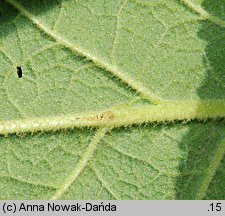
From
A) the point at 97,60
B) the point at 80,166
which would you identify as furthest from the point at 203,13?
the point at 80,166

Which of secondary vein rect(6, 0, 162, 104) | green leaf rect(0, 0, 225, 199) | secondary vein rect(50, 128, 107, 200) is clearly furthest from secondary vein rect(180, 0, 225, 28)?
secondary vein rect(50, 128, 107, 200)

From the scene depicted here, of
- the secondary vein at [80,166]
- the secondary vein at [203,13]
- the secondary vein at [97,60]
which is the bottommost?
the secondary vein at [80,166]

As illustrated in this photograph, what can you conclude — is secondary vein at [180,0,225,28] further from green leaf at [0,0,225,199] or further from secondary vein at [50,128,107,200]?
secondary vein at [50,128,107,200]

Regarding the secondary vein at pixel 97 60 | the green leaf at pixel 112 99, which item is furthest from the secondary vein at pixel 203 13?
→ the secondary vein at pixel 97 60

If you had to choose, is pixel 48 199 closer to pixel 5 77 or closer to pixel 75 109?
pixel 75 109

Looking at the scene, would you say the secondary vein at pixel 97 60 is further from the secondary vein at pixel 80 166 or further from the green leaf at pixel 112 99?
the secondary vein at pixel 80 166

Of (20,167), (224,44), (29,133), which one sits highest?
(224,44)
